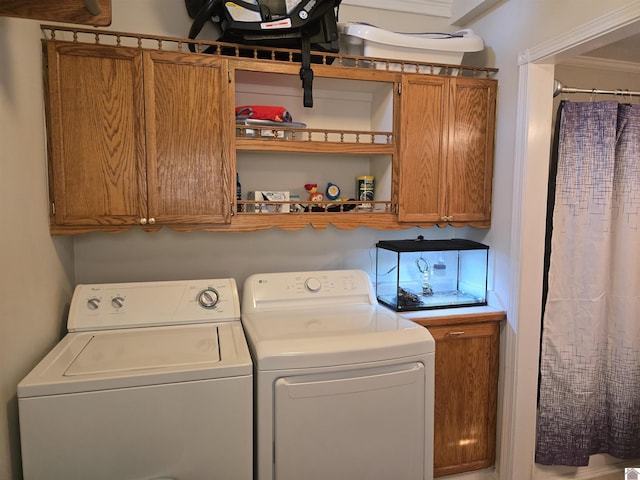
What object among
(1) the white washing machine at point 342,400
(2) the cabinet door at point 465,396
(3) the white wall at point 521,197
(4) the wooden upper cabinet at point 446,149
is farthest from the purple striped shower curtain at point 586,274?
(1) the white washing machine at point 342,400

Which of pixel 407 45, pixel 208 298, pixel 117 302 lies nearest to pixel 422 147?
pixel 407 45

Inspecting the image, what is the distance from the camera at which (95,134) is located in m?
1.66

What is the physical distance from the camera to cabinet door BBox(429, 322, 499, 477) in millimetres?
2045

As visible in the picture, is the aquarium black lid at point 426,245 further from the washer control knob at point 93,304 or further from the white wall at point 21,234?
the white wall at point 21,234

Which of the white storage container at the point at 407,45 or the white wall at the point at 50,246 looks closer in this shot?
the white wall at the point at 50,246

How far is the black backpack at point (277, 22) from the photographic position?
1719mm

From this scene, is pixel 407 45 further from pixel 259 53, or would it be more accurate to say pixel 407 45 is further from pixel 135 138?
pixel 135 138

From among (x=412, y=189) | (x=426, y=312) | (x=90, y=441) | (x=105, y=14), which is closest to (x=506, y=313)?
(x=426, y=312)

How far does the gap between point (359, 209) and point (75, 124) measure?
1.28m

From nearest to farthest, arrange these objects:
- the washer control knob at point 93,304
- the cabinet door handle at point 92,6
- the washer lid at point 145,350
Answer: the cabinet door handle at point 92,6 → the washer lid at point 145,350 → the washer control knob at point 93,304

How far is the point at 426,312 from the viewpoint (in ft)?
6.76

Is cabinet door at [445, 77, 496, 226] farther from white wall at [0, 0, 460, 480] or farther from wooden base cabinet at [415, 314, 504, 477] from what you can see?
A: wooden base cabinet at [415, 314, 504, 477]

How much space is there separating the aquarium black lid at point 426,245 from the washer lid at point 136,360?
0.90m

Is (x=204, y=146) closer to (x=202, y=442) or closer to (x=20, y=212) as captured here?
(x=20, y=212)
